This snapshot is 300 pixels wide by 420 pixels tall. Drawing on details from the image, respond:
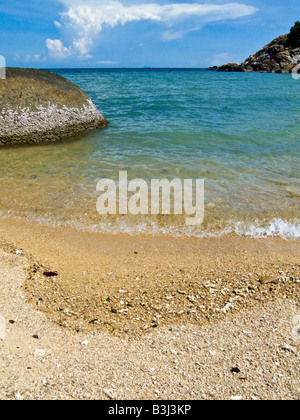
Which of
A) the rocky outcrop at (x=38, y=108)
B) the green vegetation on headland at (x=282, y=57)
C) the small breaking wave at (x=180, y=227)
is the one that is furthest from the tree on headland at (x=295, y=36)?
the small breaking wave at (x=180, y=227)

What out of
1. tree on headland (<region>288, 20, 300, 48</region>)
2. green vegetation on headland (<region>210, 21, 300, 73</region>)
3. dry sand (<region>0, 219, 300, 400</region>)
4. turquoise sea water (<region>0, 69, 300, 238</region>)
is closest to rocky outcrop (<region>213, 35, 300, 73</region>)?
green vegetation on headland (<region>210, 21, 300, 73</region>)

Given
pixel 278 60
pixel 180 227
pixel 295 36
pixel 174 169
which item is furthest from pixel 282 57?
pixel 180 227

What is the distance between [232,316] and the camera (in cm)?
352

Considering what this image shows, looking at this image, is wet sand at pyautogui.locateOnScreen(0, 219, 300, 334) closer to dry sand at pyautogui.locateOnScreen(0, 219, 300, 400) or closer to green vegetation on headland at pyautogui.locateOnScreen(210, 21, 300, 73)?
dry sand at pyautogui.locateOnScreen(0, 219, 300, 400)

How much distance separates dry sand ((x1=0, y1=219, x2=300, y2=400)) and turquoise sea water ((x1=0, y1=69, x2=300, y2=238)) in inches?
23.8

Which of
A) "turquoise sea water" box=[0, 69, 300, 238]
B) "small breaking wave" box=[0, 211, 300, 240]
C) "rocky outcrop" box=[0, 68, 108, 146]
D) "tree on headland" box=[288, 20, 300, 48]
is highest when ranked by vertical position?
"tree on headland" box=[288, 20, 300, 48]

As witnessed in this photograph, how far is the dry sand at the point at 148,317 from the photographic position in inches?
105

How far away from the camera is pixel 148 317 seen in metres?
3.50

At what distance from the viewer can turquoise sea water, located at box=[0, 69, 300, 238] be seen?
5801mm

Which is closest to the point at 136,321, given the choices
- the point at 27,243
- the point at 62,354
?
the point at 62,354

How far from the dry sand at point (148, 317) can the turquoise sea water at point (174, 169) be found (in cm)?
60

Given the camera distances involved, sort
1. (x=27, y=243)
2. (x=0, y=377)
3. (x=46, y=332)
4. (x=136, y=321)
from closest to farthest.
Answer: (x=0, y=377) < (x=46, y=332) < (x=136, y=321) < (x=27, y=243)

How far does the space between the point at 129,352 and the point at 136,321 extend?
0.46 meters
